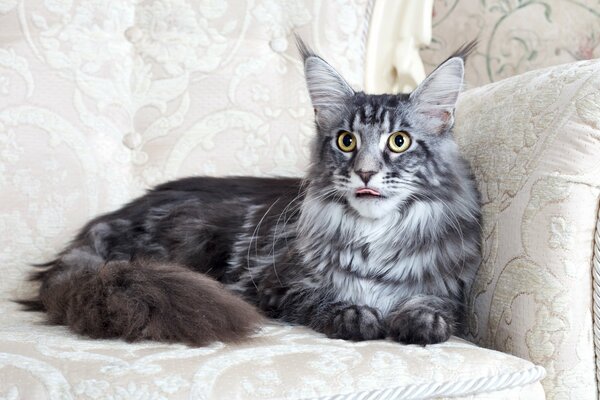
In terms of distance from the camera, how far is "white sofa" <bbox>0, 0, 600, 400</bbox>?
3.79 ft

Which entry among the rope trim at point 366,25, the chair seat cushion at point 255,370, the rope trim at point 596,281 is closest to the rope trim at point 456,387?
the chair seat cushion at point 255,370

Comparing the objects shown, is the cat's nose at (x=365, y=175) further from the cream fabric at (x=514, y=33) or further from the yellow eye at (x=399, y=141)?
the cream fabric at (x=514, y=33)

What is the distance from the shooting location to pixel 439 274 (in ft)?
5.09

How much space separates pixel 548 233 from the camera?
1353 mm

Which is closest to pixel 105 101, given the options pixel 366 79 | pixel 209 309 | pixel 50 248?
pixel 50 248

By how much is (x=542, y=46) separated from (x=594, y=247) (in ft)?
4.89

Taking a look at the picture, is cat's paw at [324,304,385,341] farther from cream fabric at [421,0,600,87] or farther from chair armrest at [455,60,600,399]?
cream fabric at [421,0,600,87]

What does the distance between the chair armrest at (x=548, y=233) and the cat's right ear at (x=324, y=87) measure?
1.27ft

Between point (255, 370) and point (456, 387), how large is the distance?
344 millimetres

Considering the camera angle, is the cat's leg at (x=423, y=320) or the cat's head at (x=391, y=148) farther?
the cat's head at (x=391, y=148)

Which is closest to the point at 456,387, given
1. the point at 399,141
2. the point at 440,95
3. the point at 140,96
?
the point at 399,141

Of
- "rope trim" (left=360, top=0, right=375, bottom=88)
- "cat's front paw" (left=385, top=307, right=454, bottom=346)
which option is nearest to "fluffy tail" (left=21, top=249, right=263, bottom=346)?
"cat's front paw" (left=385, top=307, right=454, bottom=346)

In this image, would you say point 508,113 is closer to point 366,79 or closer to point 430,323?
point 430,323

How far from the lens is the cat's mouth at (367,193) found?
1456 mm
